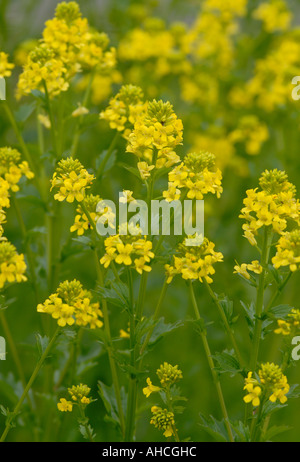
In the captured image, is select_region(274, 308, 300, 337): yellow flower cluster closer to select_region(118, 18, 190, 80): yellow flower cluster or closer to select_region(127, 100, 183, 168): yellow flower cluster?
select_region(127, 100, 183, 168): yellow flower cluster

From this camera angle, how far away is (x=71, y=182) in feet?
6.09

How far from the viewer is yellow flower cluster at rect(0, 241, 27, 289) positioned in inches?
68.3

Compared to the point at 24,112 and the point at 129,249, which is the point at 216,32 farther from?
the point at 129,249

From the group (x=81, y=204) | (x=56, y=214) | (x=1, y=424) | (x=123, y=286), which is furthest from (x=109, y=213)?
(x=1, y=424)

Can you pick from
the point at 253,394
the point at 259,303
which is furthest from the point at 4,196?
the point at 253,394

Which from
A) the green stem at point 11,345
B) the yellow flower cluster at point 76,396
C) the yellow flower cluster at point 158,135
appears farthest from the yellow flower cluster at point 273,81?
the yellow flower cluster at point 76,396

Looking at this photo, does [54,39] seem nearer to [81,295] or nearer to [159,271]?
[81,295]

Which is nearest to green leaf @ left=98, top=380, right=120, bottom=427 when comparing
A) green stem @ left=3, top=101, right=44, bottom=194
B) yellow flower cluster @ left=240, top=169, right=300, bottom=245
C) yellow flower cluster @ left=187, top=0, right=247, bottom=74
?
yellow flower cluster @ left=240, top=169, right=300, bottom=245

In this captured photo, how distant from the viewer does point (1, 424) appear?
10.5 ft

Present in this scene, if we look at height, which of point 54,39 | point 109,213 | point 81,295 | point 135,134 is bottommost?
point 81,295

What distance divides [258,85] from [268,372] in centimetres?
282

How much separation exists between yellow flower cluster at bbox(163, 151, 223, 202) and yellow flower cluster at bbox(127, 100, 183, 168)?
4cm

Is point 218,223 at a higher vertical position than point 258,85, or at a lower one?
lower

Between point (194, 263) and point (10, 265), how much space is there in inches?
20.3
